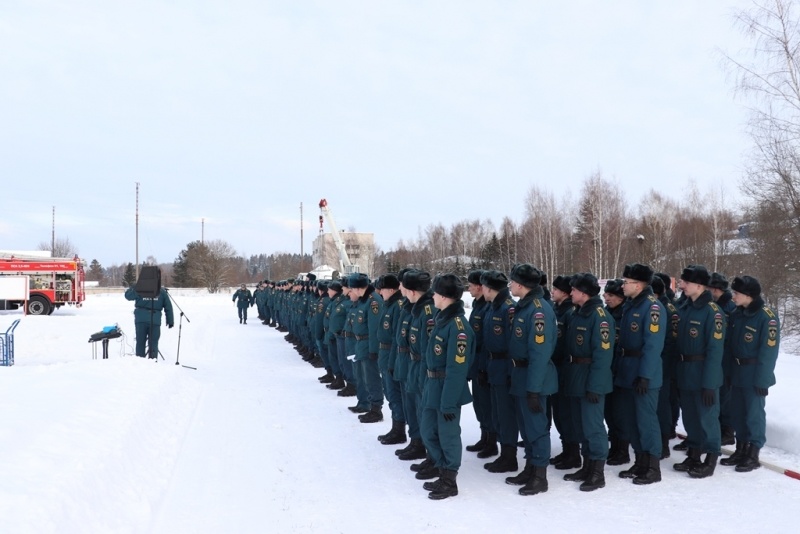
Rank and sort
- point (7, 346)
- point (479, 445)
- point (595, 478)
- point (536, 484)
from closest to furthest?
point (536, 484), point (595, 478), point (479, 445), point (7, 346)

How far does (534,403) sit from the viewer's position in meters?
5.42

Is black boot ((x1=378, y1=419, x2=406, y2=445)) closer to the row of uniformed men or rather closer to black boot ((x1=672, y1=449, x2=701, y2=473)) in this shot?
the row of uniformed men

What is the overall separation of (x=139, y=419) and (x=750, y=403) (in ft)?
21.3

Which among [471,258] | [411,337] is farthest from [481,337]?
[471,258]

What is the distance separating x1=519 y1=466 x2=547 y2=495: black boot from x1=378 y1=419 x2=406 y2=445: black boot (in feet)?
6.71

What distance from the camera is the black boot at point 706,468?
5.70 metres

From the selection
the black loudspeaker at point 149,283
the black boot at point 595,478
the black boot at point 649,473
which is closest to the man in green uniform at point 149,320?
the black loudspeaker at point 149,283

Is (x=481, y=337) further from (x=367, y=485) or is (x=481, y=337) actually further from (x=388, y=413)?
(x=388, y=413)

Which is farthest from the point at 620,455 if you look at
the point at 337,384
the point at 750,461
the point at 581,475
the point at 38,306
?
the point at 38,306

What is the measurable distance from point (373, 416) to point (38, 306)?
26.0 m

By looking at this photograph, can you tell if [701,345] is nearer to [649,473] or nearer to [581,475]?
[649,473]

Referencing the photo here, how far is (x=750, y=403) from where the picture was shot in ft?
19.7

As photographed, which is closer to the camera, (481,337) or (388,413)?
(481,337)

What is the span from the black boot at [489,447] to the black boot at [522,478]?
95cm
